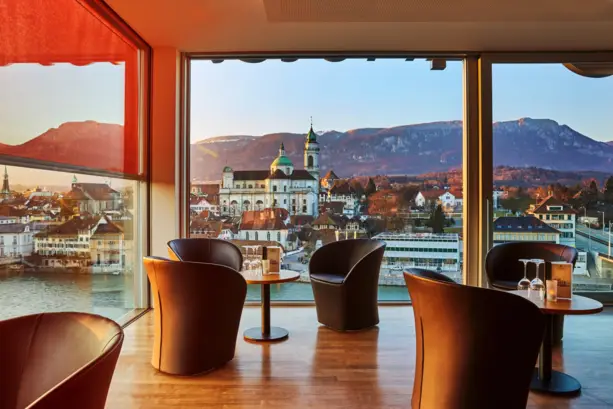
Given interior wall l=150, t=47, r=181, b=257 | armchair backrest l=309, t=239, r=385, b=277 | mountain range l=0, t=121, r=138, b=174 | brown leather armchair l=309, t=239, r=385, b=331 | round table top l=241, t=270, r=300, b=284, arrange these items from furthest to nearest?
interior wall l=150, t=47, r=181, b=257 < armchair backrest l=309, t=239, r=385, b=277 < brown leather armchair l=309, t=239, r=385, b=331 < round table top l=241, t=270, r=300, b=284 < mountain range l=0, t=121, r=138, b=174

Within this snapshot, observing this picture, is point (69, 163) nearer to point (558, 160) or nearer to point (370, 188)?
point (370, 188)

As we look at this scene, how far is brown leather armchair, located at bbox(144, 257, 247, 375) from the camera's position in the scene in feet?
9.99

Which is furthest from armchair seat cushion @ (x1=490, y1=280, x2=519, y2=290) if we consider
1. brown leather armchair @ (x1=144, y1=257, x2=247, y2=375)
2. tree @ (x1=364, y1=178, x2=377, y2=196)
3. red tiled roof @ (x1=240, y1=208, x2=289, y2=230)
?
brown leather armchair @ (x1=144, y1=257, x2=247, y2=375)

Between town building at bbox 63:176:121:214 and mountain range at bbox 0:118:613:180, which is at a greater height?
mountain range at bbox 0:118:613:180

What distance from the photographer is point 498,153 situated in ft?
16.8

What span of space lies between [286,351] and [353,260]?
4.57 feet

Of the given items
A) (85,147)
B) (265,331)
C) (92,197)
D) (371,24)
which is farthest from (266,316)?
(371,24)

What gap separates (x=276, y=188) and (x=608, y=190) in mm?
4204

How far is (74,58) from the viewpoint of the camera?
3.45m

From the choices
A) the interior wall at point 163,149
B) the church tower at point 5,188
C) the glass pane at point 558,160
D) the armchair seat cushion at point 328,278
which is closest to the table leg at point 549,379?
the armchair seat cushion at point 328,278

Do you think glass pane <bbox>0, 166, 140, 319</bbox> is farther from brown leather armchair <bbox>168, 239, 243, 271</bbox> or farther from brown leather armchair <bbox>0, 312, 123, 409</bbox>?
brown leather armchair <bbox>0, 312, 123, 409</bbox>

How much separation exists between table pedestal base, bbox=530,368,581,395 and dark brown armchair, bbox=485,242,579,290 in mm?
1297

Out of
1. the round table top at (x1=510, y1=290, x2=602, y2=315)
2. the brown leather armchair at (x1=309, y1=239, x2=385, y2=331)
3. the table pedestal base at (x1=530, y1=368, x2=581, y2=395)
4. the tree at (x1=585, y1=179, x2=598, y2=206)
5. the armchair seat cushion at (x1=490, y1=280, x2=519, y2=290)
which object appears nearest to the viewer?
the round table top at (x1=510, y1=290, x2=602, y2=315)

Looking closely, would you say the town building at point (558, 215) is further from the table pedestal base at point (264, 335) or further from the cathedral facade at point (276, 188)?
the table pedestal base at point (264, 335)
